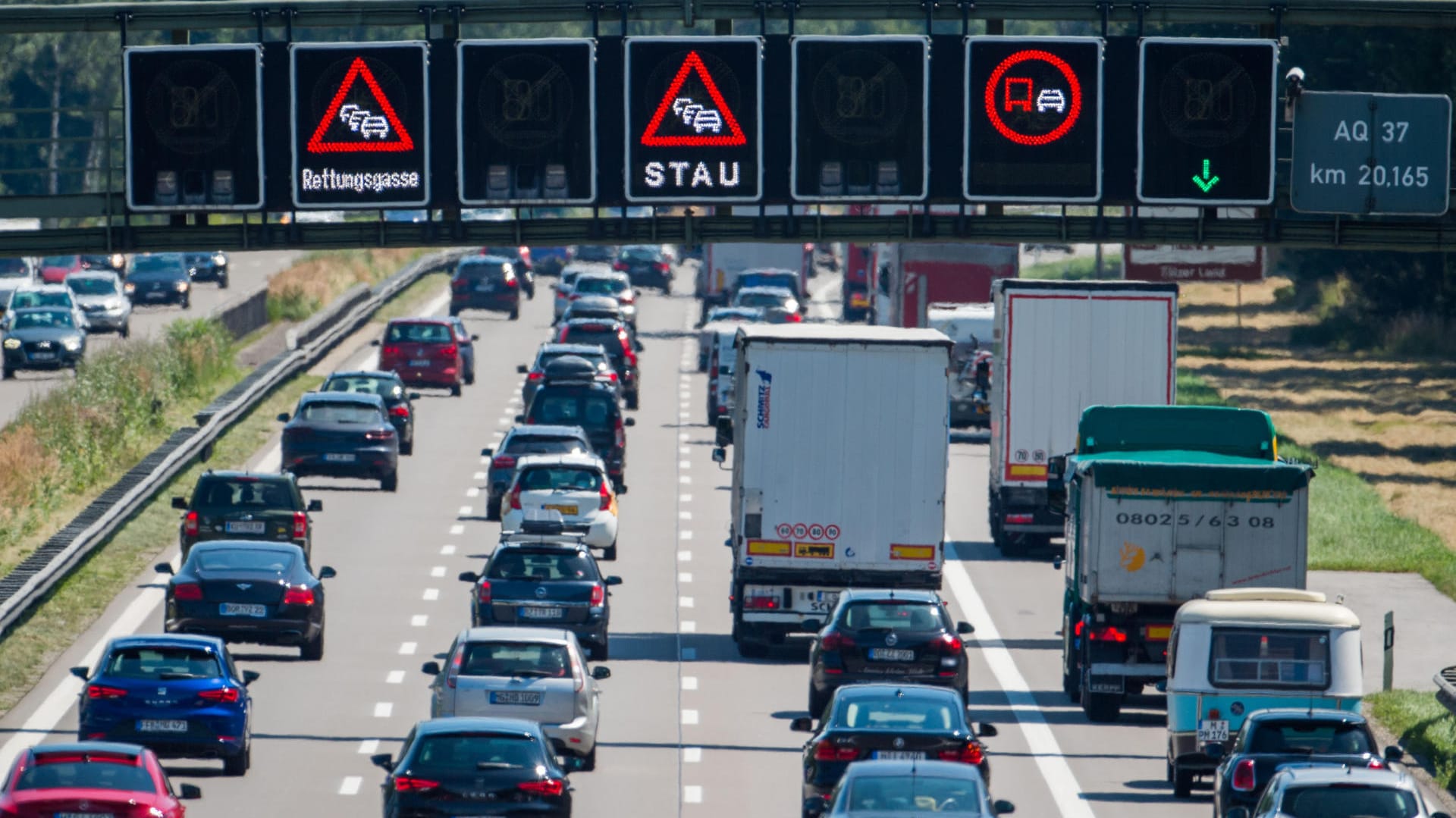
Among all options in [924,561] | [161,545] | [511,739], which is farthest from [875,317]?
[511,739]

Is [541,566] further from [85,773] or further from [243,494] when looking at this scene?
[85,773]

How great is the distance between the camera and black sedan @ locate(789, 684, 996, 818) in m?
20.2

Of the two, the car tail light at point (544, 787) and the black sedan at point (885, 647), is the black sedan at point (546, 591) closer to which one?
the black sedan at point (885, 647)

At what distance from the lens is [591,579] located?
29062 millimetres

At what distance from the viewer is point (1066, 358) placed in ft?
120

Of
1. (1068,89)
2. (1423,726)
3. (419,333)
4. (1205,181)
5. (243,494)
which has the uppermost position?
(1068,89)

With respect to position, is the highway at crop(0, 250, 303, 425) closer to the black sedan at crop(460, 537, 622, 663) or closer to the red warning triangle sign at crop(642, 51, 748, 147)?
the black sedan at crop(460, 537, 622, 663)

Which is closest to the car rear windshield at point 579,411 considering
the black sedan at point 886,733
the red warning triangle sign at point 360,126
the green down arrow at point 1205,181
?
the red warning triangle sign at point 360,126

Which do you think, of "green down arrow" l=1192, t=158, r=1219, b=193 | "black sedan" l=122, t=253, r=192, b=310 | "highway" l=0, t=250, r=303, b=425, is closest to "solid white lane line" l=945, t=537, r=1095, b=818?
"green down arrow" l=1192, t=158, r=1219, b=193

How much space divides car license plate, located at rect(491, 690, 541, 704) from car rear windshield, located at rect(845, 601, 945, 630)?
4.30 m

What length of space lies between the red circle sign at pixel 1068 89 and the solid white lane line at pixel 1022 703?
5.96 m

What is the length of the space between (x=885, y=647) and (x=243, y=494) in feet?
36.0

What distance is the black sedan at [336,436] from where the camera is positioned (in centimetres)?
4125

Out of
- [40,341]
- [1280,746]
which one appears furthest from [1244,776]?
[40,341]
